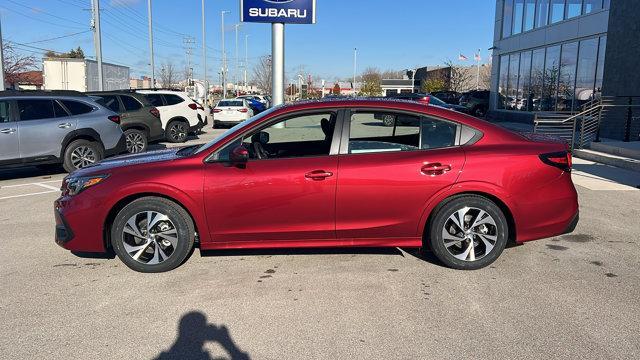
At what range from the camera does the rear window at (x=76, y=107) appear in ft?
33.3

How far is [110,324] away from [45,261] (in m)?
1.87

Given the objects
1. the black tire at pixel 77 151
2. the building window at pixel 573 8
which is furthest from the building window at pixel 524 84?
the black tire at pixel 77 151

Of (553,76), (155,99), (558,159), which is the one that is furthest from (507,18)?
(558,159)

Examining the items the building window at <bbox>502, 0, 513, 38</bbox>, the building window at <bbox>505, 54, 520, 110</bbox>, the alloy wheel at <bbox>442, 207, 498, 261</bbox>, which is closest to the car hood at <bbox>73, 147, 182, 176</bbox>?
the alloy wheel at <bbox>442, 207, 498, 261</bbox>

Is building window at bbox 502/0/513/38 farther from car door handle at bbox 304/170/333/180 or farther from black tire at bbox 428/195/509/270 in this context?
car door handle at bbox 304/170/333/180

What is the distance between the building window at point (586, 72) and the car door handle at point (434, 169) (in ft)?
53.8

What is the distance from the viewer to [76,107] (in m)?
10.2

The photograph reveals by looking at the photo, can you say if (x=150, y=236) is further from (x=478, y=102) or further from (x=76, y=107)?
(x=478, y=102)

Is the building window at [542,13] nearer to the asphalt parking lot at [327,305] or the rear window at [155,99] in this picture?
the rear window at [155,99]

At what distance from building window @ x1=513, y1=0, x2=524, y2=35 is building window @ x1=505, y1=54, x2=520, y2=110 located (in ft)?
4.33

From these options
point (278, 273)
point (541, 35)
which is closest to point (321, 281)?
point (278, 273)

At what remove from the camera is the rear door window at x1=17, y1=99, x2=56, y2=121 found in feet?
31.7

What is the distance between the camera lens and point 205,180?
14.8ft

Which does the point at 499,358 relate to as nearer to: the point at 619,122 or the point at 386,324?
the point at 386,324
